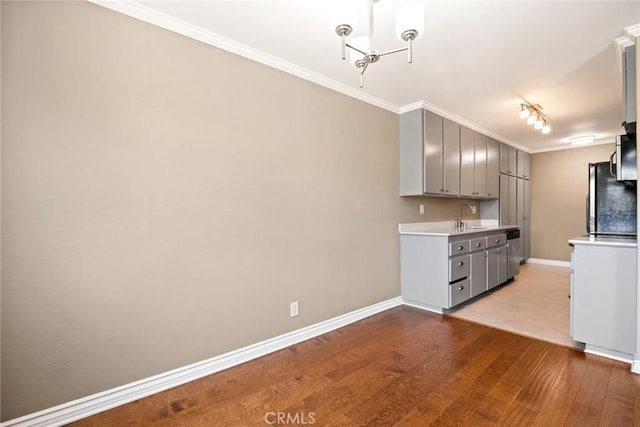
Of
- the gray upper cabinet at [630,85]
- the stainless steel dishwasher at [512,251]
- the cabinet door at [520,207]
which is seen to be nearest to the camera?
the gray upper cabinet at [630,85]

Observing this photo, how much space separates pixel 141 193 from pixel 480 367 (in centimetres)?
263

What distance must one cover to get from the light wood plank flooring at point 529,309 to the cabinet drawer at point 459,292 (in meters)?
0.13

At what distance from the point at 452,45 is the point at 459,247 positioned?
209 cm

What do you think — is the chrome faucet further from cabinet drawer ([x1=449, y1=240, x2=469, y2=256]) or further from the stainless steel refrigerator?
the stainless steel refrigerator

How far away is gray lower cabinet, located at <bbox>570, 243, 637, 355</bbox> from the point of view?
219 cm

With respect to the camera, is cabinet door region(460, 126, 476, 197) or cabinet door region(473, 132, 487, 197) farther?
cabinet door region(473, 132, 487, 197)

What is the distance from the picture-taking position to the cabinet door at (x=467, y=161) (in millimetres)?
4094

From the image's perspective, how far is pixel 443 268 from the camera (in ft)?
10.7

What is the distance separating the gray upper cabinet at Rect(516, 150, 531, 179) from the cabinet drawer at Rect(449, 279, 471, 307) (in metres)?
3.50

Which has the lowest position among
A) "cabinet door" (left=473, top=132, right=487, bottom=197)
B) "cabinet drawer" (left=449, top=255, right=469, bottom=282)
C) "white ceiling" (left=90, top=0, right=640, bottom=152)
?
"cabinet drawer" (left=449, top=255, right=469, bottom=282)

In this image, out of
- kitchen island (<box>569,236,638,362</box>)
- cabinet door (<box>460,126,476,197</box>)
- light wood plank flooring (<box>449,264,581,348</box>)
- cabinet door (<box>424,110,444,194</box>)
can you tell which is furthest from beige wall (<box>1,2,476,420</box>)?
cabinet door (<box>460,126,476,197</box>)

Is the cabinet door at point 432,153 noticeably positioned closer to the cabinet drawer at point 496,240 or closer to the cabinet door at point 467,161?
the cabinet door at point 467,161

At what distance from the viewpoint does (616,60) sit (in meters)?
2.50

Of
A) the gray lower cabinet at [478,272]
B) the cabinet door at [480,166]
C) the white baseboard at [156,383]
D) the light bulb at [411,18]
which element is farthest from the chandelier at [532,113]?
the white baseboard at [156,383]
